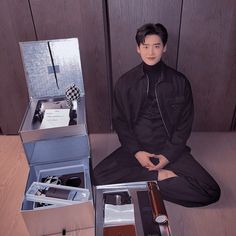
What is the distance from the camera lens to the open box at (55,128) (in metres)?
1.38

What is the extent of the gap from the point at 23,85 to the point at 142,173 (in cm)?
109

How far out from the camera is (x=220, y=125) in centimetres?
214

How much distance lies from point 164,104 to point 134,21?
60cm

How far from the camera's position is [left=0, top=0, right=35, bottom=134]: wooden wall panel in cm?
169

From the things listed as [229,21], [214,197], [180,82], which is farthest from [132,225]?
[229,21]

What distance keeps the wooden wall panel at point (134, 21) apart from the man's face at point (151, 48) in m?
0.38

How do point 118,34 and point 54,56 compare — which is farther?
point 118,34

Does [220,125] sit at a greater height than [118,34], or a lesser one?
lesser

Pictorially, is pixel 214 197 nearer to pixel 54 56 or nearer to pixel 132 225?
pixel 132 225

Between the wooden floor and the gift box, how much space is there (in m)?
0.28

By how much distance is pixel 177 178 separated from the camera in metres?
1.50

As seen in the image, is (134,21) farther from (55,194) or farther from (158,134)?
(55,194)

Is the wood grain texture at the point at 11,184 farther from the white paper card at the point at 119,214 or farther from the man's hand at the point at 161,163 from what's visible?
the man's hand at the point at 161,163

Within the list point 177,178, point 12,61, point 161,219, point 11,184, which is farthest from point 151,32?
point 11,184
